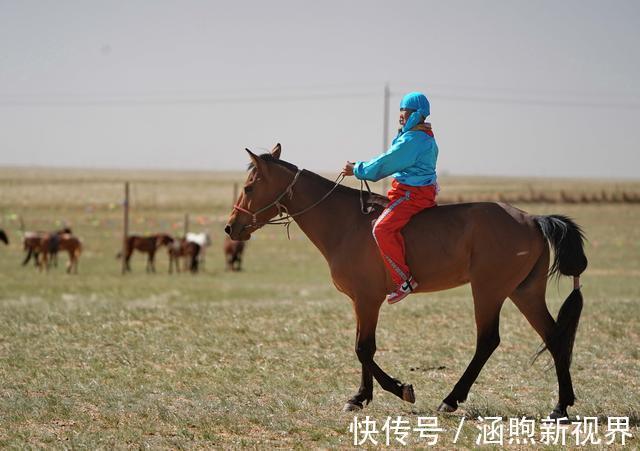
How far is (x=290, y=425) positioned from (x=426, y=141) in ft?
8.90

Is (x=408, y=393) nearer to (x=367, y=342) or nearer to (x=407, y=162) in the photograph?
(x=367, y=342)

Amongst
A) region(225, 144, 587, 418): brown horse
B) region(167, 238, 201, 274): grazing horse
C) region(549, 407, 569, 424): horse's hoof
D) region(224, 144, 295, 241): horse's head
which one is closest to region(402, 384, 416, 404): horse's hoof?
region(225, 144, 587, 418): brown horse

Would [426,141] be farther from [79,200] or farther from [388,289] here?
[79,200]

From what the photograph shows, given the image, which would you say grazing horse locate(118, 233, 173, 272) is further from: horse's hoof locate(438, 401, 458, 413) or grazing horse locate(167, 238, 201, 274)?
horse's hoof locate(438, 401, 458, 413)

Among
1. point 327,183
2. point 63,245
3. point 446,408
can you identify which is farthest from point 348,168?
point 63,245

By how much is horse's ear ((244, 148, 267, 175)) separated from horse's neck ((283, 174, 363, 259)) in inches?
14.2

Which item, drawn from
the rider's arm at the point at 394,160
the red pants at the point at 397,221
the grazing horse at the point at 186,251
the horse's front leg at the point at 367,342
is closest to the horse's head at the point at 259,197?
the rider's arm at the point at 394,160

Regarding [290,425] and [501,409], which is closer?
[290,425]

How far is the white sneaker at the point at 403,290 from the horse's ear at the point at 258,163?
5.44 ft

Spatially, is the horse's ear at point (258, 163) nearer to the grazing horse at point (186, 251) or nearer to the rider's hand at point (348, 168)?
the rider's hand at point (348, 168)

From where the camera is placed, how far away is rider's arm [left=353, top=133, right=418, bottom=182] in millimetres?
7418

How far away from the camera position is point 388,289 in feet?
25.0

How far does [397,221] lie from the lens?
24.6ft

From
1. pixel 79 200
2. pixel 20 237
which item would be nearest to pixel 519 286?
pixel 20 237
